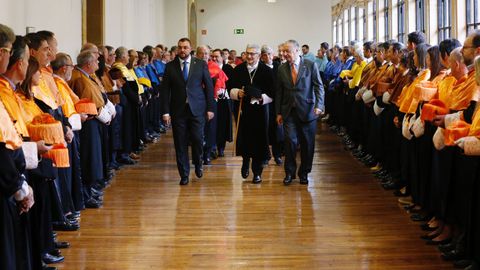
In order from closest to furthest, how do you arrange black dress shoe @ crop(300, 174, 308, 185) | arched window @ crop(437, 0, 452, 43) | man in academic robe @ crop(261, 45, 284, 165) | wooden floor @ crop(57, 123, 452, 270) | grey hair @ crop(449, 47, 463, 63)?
1. wooden floor @ crop(57, 123, 452, 270)
2. grey hair @ crop(449, 47, 463, 63)
3. black dress shoe @ crop(300, 174, 308, 185)
4. man in academic robe @ crop(261, 45, 284, 165)
5. arched window @ crop(437, 0, 452, 43)

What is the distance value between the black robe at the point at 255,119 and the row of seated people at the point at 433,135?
51.1 inches

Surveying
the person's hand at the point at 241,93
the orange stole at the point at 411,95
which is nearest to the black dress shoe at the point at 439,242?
the orange stole at the point at 411,95

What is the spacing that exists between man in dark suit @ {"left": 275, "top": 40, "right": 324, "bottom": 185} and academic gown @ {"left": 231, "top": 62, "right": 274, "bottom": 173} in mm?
329

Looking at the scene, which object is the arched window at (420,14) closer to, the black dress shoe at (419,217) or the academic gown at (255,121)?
the academic gown at (255,121)

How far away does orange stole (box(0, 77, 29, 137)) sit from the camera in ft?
14.9

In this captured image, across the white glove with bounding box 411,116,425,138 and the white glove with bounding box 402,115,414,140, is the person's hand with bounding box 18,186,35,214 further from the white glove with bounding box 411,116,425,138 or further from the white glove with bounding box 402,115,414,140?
the white glove with bounding box 402,115,414,140

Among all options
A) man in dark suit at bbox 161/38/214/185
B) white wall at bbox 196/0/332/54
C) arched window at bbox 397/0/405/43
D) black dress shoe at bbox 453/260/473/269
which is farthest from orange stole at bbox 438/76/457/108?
white wall at bbox 196/0/332/54

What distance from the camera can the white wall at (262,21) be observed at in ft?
86.0

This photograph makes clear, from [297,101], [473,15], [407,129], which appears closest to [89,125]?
[297,101]

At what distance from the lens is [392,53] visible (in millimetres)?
9016

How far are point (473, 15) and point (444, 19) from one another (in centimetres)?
227

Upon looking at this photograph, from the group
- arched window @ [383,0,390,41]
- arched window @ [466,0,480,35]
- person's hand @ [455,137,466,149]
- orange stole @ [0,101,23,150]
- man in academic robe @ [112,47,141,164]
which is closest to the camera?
orange stole @ [0,101,23,150]

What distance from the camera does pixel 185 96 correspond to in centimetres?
908

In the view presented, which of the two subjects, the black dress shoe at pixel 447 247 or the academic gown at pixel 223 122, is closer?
the black dress shoe at pixel 447 247
